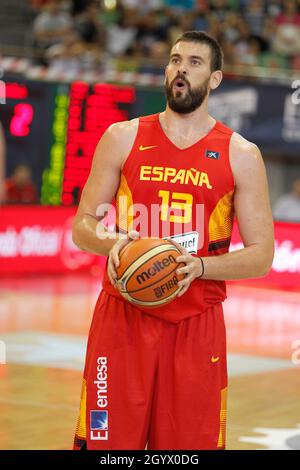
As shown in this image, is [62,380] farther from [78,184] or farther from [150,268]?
[78,184]

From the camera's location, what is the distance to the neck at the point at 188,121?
4.10m

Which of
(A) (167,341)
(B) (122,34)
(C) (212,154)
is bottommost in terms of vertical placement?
(A) (167,341)

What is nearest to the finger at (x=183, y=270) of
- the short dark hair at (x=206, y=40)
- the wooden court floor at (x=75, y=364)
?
the short dark hair at (x=206, y=40)

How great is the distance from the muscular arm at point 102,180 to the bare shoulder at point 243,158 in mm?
418

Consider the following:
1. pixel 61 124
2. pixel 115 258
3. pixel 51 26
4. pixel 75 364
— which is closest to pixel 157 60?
pixel 61 124

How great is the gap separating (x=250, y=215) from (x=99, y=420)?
40.2 inches

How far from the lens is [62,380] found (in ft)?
27.5

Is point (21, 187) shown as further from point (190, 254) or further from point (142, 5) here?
point (190, 254)

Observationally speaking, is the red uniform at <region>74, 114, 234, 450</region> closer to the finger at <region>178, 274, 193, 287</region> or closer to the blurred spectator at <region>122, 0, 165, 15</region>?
the finger at <region>178, 274, 193, 287</region>

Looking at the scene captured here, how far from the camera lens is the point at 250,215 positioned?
407cm

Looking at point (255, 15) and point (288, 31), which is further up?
point (255, 15)

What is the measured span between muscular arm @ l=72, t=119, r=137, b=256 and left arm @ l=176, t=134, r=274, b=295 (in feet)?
1.48

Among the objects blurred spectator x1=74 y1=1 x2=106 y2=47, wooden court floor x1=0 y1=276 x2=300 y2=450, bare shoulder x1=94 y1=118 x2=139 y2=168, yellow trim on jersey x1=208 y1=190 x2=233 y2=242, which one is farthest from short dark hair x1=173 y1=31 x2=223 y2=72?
blurred spectator x1=74 y1=1 x2=106 y2=47

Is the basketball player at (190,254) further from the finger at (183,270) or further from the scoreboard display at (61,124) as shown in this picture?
the scoreboard display at (61,124)
